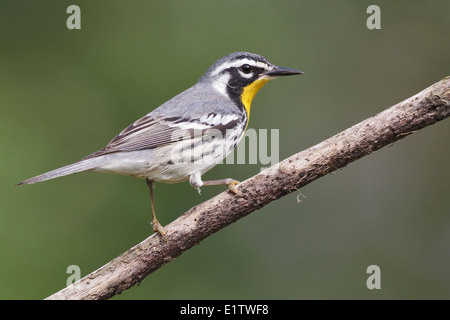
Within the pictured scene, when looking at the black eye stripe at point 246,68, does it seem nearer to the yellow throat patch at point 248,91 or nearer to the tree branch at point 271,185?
the yellow throat patch at point 248,91

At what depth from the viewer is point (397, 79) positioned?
309 inches

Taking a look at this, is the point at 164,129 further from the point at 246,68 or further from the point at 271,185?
the point at 271,185

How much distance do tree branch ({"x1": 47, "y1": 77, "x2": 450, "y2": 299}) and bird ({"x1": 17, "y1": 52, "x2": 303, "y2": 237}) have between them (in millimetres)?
141

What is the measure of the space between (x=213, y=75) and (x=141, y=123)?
37.3 inches

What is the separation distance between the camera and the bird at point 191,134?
4.60m

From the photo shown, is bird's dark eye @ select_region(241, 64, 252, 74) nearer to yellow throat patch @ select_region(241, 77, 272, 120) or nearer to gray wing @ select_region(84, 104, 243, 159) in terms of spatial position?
yellow throat patch @ select_region(241, 77, 272, 120)

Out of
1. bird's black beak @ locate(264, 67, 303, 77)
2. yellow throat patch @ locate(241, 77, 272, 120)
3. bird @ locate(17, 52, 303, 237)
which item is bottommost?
bird @ locate(17, 52, 303, 237)

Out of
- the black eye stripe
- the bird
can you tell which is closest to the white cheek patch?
the bird

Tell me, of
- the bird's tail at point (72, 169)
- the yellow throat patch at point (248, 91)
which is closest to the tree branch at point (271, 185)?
the bird's tail at point (72, 169)

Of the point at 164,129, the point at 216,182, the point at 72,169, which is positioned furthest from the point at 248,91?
the point at 72,169

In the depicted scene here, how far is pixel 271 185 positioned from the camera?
164 inches

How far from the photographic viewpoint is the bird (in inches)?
181

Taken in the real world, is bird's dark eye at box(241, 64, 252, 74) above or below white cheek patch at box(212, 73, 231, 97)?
above

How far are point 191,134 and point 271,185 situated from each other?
1.02 meters
